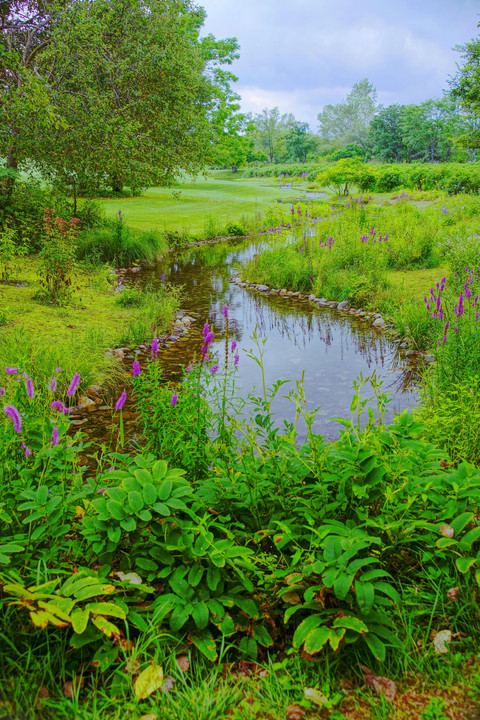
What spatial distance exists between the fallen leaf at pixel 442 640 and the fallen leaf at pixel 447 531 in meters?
0.35

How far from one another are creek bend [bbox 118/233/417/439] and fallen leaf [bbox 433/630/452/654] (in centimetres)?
169

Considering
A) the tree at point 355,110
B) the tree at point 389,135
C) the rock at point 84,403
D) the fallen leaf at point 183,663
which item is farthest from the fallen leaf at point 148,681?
the tree at point 355,110

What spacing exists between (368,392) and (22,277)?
736cm

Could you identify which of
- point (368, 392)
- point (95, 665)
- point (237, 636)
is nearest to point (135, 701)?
point (95, 665)

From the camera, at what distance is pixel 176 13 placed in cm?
1195

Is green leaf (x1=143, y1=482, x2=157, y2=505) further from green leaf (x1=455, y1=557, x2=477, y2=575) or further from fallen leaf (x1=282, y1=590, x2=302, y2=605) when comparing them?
green leaf (x1=455, y1=557, x2=477, y2=575)

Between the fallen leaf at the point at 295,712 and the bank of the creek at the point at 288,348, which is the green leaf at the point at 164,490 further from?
the bank of the creek at the point at 288,348

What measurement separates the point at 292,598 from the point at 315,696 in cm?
36

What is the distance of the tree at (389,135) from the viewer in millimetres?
59344

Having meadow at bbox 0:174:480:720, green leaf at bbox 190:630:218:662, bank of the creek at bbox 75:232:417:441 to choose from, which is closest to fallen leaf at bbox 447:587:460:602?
meadow at bbox 0:174:480:720

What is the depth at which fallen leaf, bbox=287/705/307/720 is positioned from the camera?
1.53 metres

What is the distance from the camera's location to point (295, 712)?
5.05 ft

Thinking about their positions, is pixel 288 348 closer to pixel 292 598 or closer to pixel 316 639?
pixel 292 598

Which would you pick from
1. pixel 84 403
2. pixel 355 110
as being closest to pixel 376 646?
pixel 84 403
